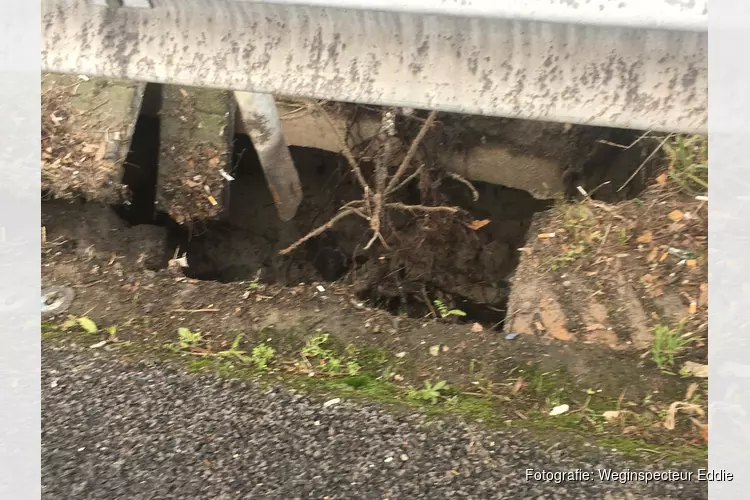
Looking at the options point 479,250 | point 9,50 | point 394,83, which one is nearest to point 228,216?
point 479,250

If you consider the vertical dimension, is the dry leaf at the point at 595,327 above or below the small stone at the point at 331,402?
above

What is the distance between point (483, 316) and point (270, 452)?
5.22 feet

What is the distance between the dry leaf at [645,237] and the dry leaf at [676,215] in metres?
0.11

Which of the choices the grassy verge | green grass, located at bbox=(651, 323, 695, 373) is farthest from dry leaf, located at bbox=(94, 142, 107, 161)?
green grass, located at bbox=(651, 323, 695, 373)

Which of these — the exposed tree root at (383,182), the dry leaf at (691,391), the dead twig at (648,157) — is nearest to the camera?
the dry leaf at (691,391)

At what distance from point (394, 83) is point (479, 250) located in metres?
1.76

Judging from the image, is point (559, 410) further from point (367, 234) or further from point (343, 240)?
point (343, 240)

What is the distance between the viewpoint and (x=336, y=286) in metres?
2.41

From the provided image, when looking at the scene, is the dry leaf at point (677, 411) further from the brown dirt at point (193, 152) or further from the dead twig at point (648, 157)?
the brown dirt at point (193, 152)

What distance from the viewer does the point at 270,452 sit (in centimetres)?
186

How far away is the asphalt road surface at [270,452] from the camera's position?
5.80ft

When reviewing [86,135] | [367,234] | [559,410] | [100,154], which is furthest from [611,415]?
[86,135]

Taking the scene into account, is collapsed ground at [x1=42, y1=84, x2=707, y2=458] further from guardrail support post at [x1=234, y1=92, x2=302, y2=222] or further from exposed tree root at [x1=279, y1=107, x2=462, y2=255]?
guardrail support post at [x1=234, y1=92, x2=302, y2=222]

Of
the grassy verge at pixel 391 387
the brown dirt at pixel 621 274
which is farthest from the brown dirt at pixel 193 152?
the brown dirt at pixel 621 274
